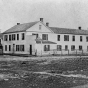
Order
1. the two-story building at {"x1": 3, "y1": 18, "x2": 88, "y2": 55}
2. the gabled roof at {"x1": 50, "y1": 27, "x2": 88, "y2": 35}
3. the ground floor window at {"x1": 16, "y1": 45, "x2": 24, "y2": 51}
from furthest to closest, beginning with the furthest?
the gabled roof at {"x1": 50, "y1": 27, "x2": 88, "y2": 35}
the ground floor window at {"x1": 16, "y1": 45, "x2": 24, "y2": 51}
the two-story building at {"x1": 3, "y1": 18, "x2": 88, "y2": 55}

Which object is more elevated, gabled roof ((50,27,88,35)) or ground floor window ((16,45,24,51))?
gabled roof ((50,27,88,35))

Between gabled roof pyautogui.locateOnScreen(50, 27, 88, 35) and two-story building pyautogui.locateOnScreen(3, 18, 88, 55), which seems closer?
two-story building pyautogui.locateOnScreen(3, 18, 88, 55)

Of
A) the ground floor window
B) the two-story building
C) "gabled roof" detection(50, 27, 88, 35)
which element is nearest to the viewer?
the two-story building

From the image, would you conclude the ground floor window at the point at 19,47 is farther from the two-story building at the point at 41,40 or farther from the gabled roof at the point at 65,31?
the gabled roof at the point at 65,31

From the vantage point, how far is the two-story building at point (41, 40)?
153ft

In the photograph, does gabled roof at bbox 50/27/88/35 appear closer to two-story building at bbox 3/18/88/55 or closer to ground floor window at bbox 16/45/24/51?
two-story building at bbox 3/18/88/55

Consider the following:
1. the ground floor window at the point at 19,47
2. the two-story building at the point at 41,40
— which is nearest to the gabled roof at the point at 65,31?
the two-story building at the point at 41,40

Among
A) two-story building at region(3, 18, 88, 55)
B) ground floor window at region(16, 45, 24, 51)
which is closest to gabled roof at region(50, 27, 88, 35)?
two-story building at region(3, 18, 88, 55)

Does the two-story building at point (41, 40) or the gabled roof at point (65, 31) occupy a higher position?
the gabled roof at point (65, 31)

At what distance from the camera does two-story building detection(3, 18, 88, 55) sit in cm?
4650

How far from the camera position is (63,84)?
11.1 m

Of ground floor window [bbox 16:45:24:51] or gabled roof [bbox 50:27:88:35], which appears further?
gabled roof [bbox 50:27:88:35]

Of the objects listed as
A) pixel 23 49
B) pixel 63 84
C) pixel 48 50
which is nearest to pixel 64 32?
pixel 48 50

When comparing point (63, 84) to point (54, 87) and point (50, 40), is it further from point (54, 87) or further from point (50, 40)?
point (50, 40)
